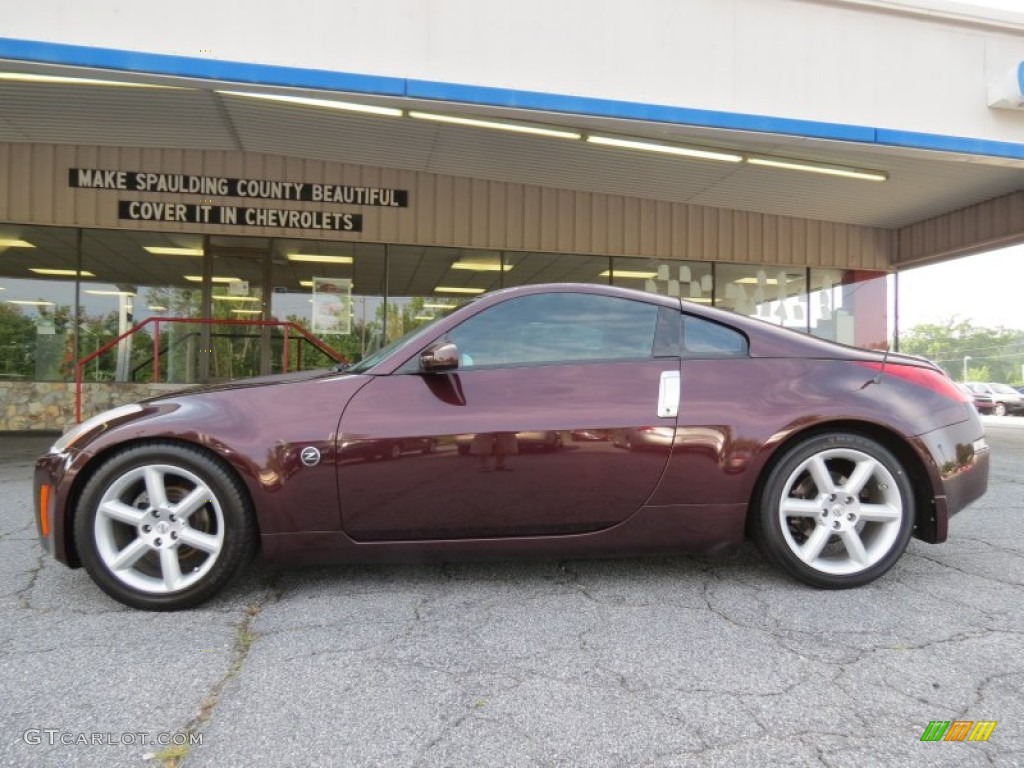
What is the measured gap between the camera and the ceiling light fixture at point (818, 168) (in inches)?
316

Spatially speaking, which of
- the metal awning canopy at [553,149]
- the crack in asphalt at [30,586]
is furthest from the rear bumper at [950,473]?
the metal awning canopy at [553,149]

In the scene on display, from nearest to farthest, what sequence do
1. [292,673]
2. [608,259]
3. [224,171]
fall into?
1. [292,673]
2. [224,171]
3. [608,259]

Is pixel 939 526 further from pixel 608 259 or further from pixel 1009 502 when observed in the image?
pixel 608 259

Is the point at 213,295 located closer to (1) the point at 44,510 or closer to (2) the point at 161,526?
(1) the point at 44,510

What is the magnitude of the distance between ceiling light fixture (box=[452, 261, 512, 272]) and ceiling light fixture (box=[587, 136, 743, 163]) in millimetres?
2841

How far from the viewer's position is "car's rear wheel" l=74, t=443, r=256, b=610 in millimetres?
2473

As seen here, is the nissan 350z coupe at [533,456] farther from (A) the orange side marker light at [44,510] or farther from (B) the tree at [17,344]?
(B) the tree at [17,344]

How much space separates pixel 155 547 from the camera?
247 centimetres

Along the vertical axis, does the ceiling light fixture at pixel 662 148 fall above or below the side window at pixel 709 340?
above

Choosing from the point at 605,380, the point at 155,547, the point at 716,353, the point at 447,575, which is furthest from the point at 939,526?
the point at 155,547

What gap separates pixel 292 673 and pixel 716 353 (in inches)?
81.2

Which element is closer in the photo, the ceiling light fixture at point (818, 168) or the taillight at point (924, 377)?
the taillight at point (924, 377)

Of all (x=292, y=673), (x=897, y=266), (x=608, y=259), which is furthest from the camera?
(x=897, y=266)

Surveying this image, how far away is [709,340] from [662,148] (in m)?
5.57
